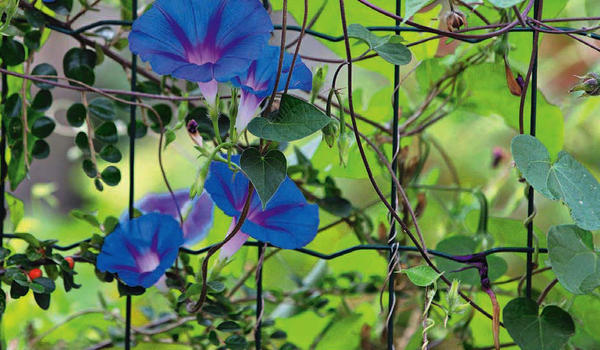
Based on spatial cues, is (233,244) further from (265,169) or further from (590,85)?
(590,85)

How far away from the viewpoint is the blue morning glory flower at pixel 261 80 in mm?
655

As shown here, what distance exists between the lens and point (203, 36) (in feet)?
2.14

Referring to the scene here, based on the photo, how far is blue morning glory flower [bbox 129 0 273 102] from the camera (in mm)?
631

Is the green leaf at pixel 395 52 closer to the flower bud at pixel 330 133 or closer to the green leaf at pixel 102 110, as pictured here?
the flower bud at pixel 330 133

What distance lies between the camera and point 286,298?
104cm

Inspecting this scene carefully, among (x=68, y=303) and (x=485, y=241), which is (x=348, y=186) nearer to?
(x=68, y=303)

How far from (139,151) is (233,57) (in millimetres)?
2470

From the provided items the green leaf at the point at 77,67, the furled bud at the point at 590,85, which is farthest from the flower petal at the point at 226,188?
the furled bud at the point at 590,85

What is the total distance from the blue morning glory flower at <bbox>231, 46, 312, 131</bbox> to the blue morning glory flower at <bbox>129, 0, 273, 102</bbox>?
2cm

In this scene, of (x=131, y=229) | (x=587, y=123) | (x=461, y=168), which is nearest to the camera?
(x=131, y=229)

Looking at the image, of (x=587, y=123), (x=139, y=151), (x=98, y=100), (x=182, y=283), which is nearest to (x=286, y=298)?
(x=182, y=283)

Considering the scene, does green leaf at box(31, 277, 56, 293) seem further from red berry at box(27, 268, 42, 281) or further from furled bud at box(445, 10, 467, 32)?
furled bud at box(445, 10, 467, 32)

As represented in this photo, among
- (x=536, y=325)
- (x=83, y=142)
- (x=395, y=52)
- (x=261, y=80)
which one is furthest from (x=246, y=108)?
(x=536, y=325)

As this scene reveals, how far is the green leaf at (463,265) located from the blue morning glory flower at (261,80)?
265mm
